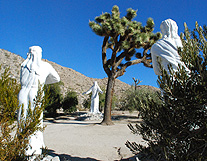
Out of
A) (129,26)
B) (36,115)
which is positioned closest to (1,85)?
(36,115)

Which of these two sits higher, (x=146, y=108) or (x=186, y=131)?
(x=146, y=108)

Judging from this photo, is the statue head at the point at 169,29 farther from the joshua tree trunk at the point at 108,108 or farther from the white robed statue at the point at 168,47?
the joshua tree trunk at the point at 108,108

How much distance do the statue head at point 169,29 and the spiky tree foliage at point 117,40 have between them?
871 centimetres

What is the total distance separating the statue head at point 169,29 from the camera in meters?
3.83

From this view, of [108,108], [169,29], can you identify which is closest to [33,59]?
[169,29]

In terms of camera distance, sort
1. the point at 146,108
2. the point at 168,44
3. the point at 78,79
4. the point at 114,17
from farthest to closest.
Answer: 1. the point at 78,79
2. the point at 114,17
3. the point at 168,44
4. the point at 146,108

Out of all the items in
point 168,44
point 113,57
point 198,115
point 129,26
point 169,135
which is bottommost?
point 169,135

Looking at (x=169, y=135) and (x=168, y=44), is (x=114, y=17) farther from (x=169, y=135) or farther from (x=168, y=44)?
(x=169, y=135)

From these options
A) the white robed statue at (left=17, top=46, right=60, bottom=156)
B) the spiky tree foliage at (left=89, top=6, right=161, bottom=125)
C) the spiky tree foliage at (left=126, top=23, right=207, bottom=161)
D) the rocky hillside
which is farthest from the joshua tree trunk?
the rocky hillside

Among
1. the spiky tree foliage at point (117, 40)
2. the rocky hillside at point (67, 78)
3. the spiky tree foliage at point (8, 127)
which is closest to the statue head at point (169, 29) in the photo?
the spiky tree foliage at point (8, 127)

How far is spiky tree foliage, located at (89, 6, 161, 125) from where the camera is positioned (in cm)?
1245

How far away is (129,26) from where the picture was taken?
43.2ft

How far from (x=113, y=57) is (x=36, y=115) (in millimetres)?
10734

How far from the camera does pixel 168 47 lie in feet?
11.9
